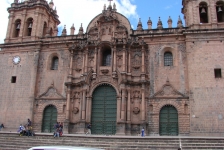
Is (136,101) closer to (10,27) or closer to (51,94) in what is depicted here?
(51,94)

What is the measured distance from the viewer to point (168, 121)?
69.2ft

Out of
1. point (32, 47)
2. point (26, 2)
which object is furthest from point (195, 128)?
point (26, 2)

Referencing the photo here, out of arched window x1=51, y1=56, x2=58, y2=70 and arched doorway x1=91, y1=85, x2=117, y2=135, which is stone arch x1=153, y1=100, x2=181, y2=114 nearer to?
arched doorway x1=91, y1=85, x2=117, y2=135

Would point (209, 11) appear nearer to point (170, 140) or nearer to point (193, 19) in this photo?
point (193, 19)

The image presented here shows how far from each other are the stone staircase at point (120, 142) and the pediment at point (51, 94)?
246 inches

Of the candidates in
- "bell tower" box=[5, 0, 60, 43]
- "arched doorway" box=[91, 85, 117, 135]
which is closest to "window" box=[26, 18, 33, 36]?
"bell tower" box=[5, 0, 60, 43]

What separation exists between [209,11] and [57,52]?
15.0 meters

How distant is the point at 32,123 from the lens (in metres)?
23.4

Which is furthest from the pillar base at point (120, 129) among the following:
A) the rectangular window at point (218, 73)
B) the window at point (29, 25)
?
the window at point (29, 25)

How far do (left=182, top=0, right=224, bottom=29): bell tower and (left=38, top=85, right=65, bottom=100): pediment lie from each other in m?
13.8

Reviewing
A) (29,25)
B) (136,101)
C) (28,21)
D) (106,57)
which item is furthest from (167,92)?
(28,21)

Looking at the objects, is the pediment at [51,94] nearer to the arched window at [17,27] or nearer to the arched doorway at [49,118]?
the arched doorway at [49,118]

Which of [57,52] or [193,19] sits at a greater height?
[193,19]

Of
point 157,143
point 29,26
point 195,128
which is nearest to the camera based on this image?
point 157,143
